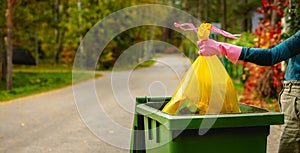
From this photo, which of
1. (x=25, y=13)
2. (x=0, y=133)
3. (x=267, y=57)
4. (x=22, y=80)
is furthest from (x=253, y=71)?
(x=22, y=80)

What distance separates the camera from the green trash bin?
2873 mm

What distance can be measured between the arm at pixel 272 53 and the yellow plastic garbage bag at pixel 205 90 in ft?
0.97

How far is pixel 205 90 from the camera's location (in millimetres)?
3277

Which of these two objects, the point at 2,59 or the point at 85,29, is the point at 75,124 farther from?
the point at 85,29

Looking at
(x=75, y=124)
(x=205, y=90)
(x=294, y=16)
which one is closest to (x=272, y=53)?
(x=205, y=90)

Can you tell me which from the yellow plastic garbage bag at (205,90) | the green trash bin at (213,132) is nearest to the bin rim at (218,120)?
the green trash bin at (213,132)

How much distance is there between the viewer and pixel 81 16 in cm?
3197

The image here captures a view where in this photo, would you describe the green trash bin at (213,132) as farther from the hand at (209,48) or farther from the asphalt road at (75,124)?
the asphalt road at (75,124)

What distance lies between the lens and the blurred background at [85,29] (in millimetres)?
10738

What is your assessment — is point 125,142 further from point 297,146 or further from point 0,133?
point 297,146

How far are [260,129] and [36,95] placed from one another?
13.1 metres

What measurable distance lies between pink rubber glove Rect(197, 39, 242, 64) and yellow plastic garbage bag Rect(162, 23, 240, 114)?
6 cm

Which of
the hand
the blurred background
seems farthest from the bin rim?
the blurred background

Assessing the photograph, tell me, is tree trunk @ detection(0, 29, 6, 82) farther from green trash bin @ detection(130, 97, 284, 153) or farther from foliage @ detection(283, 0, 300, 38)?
green trash bin @ detection(130, 97, 284, 153)
